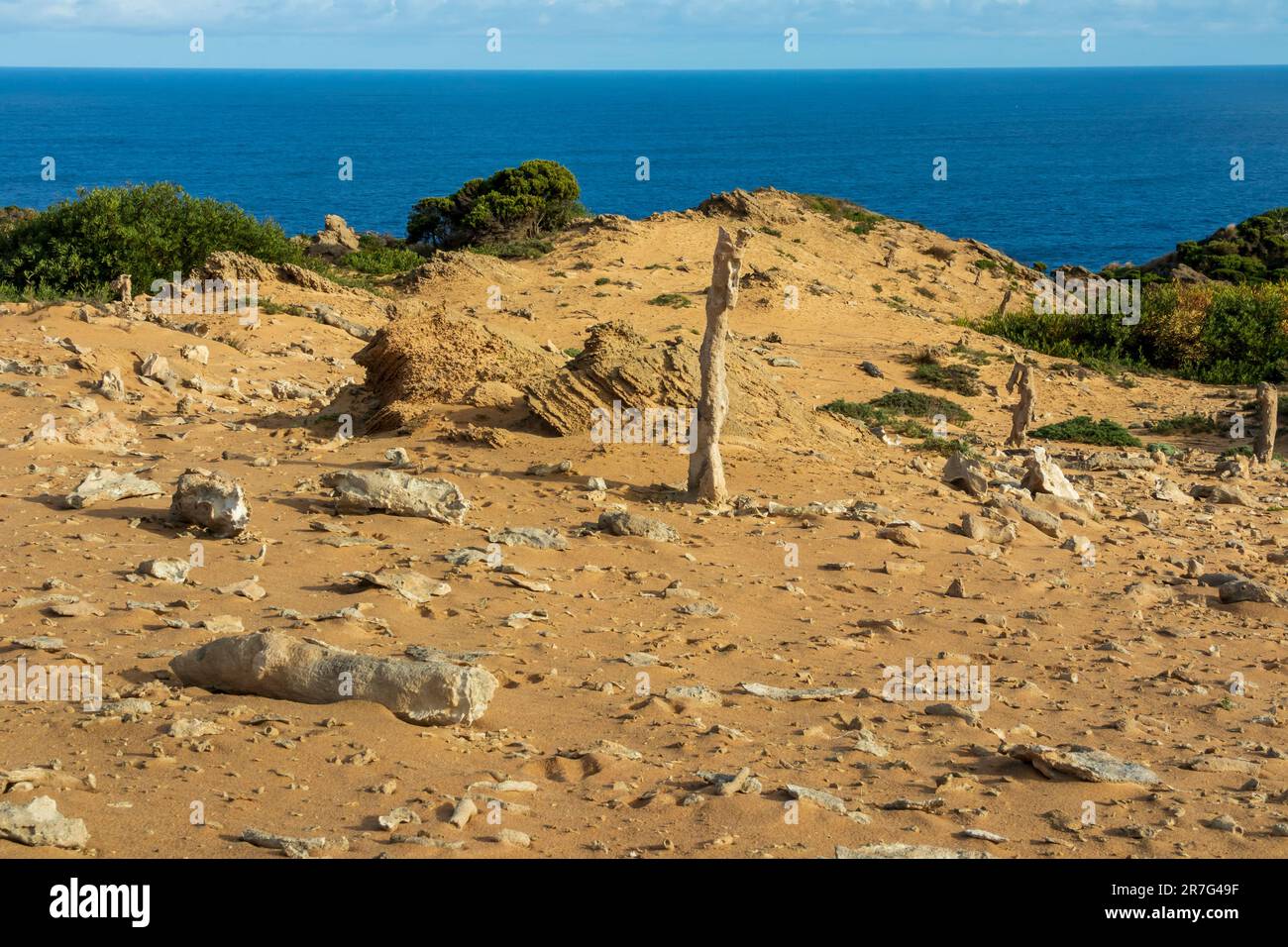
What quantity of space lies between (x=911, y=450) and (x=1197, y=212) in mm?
74240

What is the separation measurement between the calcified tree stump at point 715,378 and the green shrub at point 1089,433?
10491 millimetres

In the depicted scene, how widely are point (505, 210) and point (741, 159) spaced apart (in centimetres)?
8561

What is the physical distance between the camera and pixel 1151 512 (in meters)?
14.7

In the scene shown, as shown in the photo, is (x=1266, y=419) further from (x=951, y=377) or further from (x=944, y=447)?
(x=951, y=377)

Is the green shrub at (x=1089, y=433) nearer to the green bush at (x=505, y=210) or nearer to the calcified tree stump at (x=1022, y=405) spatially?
the calcified tree stump at (x=1022, y=405)

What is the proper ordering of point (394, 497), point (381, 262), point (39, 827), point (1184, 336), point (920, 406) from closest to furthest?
1. point (39, 827)
2. point (394, 497)
3. point (920, 406)
4. point (1184, 336)
5. point (381, 262)

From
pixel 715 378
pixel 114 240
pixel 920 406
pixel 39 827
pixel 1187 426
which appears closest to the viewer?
pixel 39 827

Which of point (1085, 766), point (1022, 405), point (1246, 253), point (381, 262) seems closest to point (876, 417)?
point (1022, 405)

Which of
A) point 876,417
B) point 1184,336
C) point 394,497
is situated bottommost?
point 876,417

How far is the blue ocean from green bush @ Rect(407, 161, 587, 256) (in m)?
34.2

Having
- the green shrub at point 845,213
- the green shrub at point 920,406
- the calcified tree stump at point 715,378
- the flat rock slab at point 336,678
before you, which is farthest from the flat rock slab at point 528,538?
the green shrub at point 845,213

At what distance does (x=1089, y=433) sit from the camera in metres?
20.8

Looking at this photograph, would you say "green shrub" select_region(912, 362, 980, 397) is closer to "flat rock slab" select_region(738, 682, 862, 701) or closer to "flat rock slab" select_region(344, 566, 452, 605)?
"flat rock slab" select_region(738, 682, 862, 701)
